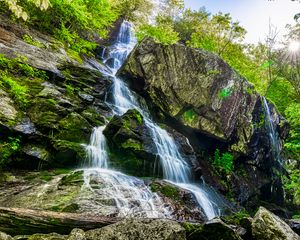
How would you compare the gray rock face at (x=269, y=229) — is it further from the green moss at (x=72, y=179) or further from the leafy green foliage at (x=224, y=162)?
the leafy green foliage at (x=224, y=162)

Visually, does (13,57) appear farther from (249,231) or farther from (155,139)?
(249,231)

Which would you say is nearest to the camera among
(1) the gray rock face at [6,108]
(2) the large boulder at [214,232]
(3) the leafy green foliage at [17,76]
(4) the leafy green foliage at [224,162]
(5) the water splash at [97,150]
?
(2) the large boulder at [214,232]

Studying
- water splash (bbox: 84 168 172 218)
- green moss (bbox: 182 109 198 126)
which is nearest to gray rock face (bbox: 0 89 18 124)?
water splash (bbox: 84 168 172 218)

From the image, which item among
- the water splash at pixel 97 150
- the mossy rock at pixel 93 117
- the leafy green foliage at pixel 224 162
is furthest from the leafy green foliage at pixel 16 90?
the leafy green foliage at pixel 224 162

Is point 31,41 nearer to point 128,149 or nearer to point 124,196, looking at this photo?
point 128,149

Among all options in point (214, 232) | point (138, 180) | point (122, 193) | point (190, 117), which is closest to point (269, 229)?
point (214, 232)

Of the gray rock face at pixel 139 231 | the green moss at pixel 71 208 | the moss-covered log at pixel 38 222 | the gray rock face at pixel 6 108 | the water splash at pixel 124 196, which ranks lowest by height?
the green moss at pixel 71 208

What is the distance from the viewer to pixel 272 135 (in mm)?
17141

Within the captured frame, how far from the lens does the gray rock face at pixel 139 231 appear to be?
12.9ft

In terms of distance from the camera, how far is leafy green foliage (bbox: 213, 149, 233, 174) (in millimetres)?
15222

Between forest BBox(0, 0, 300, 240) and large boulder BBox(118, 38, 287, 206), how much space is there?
0.19ft

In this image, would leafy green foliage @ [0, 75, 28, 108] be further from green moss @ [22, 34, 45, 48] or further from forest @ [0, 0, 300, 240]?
green moss @ [22, 34, 45, 48]

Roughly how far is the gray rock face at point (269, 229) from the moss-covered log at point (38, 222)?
269 centimetres

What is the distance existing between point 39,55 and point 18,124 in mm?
5205
